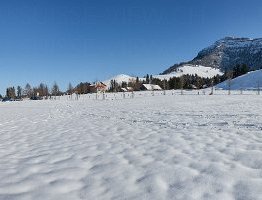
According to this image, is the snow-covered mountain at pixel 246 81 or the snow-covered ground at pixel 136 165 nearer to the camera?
the snow-covered ground at pixel 136 165

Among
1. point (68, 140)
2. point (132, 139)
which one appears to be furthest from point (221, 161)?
point (68, 140)

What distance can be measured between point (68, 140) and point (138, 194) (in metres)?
6.56

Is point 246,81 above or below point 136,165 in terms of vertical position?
above

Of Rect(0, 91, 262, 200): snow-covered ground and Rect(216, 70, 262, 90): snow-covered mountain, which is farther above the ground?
Rect(216, 70, 262, 90): snow-covered mountain

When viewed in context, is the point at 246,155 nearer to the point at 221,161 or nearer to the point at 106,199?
the point at 221,161

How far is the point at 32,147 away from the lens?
1074 centimetres

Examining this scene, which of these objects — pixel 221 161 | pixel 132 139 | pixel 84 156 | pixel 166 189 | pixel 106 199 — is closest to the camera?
pixel 106 199

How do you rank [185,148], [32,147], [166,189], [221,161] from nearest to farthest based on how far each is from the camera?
[166,189] → [221,161] → [185,148] → [32,147]

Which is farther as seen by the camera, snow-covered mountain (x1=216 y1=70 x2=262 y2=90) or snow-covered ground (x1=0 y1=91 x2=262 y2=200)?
snow-covered mountain (x1=216 y1=70 x2=262 y2=90)

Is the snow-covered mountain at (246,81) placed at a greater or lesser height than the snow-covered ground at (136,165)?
greater

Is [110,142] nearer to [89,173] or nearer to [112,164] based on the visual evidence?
[112,164]

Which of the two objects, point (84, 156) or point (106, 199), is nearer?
point (106, 199)

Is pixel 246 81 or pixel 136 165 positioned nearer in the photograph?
pixel 136 165

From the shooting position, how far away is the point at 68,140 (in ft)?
39.2
